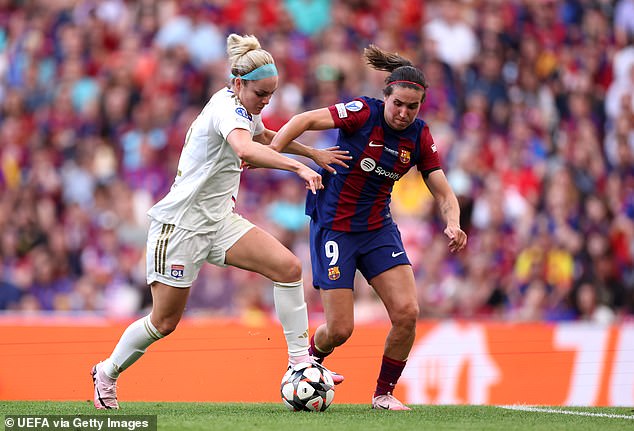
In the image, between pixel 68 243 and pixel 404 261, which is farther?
pixel 68 243

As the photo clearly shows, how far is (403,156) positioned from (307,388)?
5.46 ft

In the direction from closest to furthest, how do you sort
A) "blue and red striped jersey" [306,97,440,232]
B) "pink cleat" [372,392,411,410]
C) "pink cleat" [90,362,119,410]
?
"pink cleat" [90,362,119,410]
"blue and red striped jersey" [306,97,440,232]
"pink cleat" [372,392,411,410]

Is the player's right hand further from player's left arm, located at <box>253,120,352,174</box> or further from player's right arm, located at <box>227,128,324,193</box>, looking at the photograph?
player's left arm, located at <box>253,120,352,174</box>

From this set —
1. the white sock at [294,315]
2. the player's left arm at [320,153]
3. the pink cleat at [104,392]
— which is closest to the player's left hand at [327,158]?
the player's left arm at [320,153]

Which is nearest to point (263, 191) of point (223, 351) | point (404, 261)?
point (223, 351)

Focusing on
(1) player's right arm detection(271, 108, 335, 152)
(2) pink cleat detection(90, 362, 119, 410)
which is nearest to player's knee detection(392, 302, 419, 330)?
(1) player's right arm detection(271, 108, 335, 152)

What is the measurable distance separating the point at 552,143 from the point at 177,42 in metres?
4.81

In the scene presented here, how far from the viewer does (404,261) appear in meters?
7.99

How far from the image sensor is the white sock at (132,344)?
7.62m

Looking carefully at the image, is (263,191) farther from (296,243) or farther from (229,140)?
(229,140)

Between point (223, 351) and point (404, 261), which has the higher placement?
point (404, 261)

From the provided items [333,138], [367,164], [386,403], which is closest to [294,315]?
[386,403]

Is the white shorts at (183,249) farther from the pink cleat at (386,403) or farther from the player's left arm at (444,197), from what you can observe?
the pink cleat at (386,403)

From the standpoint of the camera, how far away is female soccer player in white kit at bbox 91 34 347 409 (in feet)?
24.6
